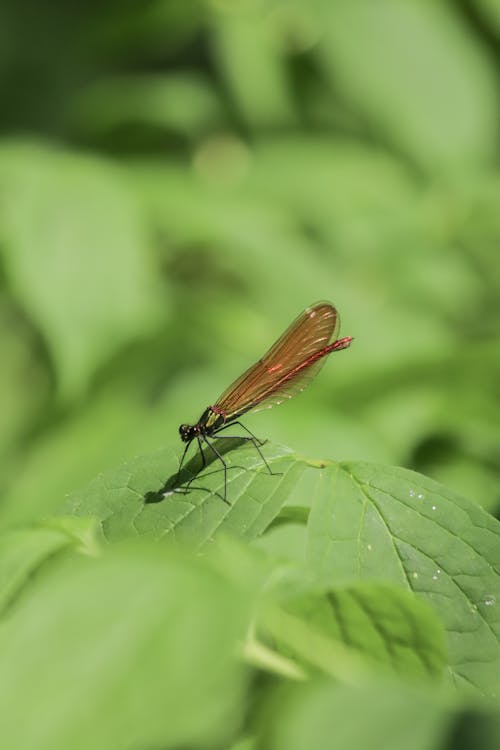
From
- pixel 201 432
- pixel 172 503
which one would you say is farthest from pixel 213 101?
pixel 172 503

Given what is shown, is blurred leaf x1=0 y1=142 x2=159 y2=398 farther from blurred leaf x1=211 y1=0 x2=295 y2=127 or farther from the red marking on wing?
the red marking on wing

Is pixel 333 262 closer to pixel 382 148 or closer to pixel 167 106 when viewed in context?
pixel 382 148

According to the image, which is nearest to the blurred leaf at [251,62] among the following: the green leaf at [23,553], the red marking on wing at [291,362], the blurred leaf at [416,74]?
the blurred leaf at [416,74]

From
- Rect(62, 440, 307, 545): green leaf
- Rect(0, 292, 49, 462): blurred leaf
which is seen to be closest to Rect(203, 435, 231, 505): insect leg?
Rect(62, 440, 307, 545): green leaf

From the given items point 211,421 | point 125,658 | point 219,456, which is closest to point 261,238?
point 211,421

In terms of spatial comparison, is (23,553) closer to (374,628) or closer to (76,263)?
(374,628)

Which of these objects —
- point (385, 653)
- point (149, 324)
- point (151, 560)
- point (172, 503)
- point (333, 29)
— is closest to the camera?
point (151, 560)
